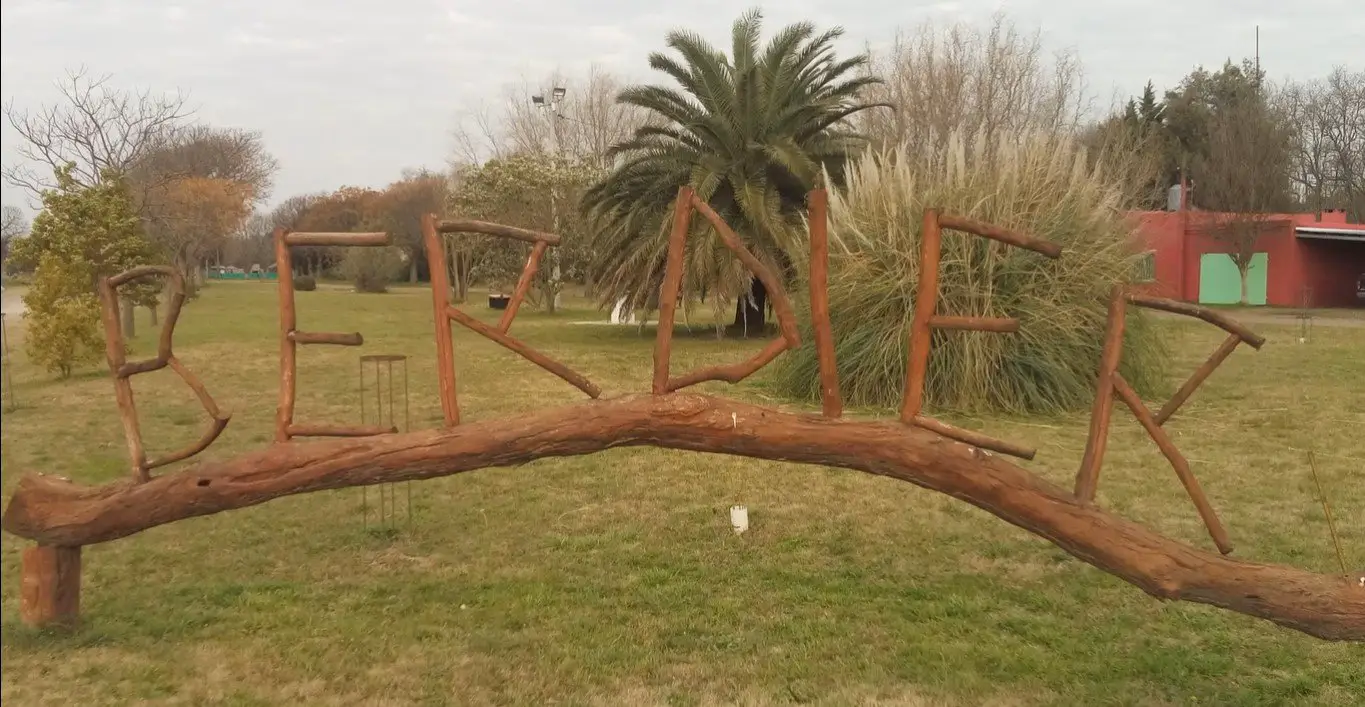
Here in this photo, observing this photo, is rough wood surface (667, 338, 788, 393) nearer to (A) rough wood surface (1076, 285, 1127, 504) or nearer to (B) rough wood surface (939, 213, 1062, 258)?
(B) rough wood surface (939, 213, 1062, 258)

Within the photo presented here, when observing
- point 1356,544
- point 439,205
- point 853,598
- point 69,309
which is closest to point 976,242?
point 1356,544

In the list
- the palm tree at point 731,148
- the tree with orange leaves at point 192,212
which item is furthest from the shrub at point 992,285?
the tree with orange leaves at point 192,212

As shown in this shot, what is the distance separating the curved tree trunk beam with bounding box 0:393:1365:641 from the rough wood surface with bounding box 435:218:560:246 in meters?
0.57

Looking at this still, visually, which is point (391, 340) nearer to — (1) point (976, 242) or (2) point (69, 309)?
(2) point (69, 309)

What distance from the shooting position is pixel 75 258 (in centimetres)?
1191

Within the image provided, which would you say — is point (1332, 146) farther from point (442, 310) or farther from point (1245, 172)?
point (442, 310)

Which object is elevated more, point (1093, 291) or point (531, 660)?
point (1093, 291)

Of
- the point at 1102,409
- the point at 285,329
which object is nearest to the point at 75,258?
the point at 285,329

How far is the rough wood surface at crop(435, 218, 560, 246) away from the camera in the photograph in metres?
3.13

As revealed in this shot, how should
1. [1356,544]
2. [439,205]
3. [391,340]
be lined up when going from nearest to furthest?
[1356,544]
[391,340]
[439,205]

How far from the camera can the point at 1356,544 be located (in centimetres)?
480

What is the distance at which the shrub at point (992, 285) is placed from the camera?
28.1 ft

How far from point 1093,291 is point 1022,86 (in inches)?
857

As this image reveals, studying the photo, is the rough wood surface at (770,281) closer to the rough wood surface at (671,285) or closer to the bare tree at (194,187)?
the rough wood surface at (671,285)
